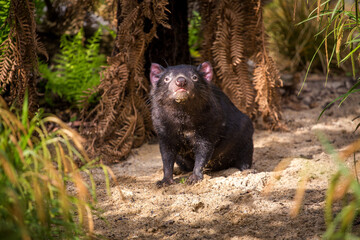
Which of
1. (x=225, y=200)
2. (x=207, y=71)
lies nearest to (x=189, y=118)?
(x=207, y=71)

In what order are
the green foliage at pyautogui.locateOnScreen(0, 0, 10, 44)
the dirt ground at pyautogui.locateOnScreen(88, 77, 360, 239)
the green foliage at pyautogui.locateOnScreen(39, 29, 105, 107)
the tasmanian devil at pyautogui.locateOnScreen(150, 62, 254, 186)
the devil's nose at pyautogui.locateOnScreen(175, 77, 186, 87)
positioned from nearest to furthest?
the dirt ground at pyautogui.locateOnScreen(88, 77, 360, 239) < the devil's nose at pyautogui.locateOnScreen(175, 77, 186, 87) < the tasmanian devil at pyautogui.locateOnScreen(150, 62, 254, 186) < the green foliage at pyautogui.locateOnScreen(0, 0, 10, 44) < the green foliage at pyautogui.locateOnScreen(39, 29, 105, 107)

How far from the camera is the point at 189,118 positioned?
4344 millimetres

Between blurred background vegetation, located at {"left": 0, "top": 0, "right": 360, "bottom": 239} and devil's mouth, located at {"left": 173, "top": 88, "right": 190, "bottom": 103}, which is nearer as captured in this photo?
blurred background vegetation, located at {"left": 0, "top": 0, "right": 360, "bottom": 239}

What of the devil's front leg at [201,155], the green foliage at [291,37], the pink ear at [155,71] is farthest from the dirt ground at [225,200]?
the green foliage at [291,37]

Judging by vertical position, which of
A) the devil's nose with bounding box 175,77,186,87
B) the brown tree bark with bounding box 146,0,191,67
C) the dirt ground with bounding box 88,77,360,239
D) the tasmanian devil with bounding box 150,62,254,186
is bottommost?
the dirt ground with bounding box 88,77,360,239

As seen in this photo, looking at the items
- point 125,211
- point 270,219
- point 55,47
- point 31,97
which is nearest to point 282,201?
point 270,219

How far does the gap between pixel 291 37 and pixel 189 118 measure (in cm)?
510

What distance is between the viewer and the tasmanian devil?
4.32 m

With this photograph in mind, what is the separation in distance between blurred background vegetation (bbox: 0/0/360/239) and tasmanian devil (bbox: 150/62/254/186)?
103 centimetres

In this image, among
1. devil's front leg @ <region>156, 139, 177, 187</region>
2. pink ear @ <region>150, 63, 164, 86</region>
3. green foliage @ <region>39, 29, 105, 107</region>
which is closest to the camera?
devil's front leg @ <region>156, 139, 177, 187</region>

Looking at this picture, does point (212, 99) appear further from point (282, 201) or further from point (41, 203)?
point (41, 203)

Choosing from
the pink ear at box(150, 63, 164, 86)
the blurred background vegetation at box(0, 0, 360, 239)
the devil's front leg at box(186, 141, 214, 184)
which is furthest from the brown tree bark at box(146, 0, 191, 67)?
the devil's front leg at box(186, 141, 214, 184)

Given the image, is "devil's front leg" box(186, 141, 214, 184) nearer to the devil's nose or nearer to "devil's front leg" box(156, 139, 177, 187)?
"devil's front leg" box(156, 139, 177, 187)

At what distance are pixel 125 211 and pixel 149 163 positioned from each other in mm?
1978
